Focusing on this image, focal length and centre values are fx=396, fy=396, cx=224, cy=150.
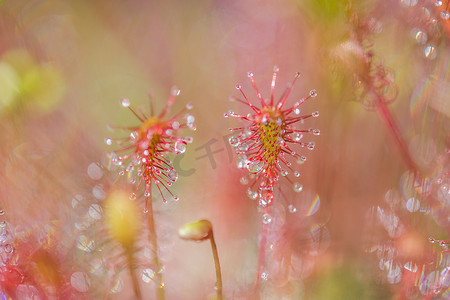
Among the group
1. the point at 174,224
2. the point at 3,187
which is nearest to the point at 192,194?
the point at 174,224

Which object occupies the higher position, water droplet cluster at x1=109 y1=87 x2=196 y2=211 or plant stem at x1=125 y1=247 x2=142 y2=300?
water droplet cluster at x1=109 y1=87 x2=196 y2=211

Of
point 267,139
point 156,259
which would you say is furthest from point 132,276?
point 267,139

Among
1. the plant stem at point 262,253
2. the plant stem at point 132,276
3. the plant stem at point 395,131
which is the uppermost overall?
the plant stem at point 395,131

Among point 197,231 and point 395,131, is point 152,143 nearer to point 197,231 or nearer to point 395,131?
point 197,231

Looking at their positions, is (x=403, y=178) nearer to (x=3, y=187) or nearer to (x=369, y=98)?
(x=369, y=98)

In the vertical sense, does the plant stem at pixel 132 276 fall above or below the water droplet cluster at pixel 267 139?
below

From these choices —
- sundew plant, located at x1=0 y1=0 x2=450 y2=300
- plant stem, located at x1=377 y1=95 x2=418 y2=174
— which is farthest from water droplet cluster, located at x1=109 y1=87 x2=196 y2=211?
plant stem, located at x1=377 y1=95 x2=418 y2=174

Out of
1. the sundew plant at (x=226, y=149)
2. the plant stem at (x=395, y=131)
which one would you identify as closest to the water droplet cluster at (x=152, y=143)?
the sundew plant at (x=226, y=149)

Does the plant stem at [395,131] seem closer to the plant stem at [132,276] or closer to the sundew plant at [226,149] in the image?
the sundew plant at [226,149]

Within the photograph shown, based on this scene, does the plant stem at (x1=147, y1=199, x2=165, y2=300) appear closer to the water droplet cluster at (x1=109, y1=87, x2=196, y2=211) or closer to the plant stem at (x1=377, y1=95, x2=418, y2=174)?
the water droplet cluster at (x1=109, y1=87, x2=196, y2=211)
